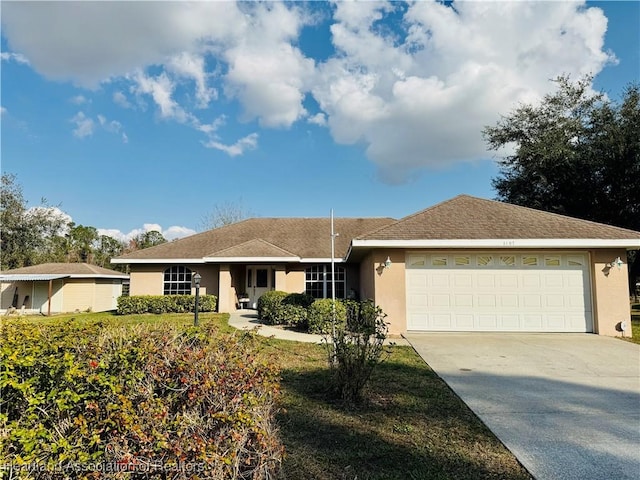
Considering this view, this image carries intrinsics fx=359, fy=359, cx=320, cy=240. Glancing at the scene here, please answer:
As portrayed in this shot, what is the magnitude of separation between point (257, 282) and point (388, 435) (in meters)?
15.4

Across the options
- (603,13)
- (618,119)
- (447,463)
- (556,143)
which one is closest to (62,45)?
(447,463)

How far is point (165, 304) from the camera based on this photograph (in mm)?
17688

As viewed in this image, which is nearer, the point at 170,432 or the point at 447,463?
the point at 170,432

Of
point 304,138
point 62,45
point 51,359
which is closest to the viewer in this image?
point 51,359

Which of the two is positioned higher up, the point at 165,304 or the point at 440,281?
the point at 440,281

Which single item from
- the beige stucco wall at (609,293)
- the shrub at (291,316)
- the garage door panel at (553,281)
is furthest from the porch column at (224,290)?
the beige stucco wall at (609,293)

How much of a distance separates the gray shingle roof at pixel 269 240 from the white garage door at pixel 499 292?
755cm

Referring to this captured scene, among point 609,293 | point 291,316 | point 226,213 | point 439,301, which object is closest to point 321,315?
point 291,316

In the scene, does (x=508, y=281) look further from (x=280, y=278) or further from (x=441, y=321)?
(x=280, y=278)

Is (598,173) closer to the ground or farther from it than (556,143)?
closer to the ground

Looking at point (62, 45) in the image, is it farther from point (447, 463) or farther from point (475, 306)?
point (475, 306)

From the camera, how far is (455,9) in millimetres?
10539

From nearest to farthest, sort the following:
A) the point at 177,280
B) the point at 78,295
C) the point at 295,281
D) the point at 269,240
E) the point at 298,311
A: 1. the point at 298,311
2. the point at 295,281
3. the point at 177,280
4. the point at 269,240
5. the point at 78,295

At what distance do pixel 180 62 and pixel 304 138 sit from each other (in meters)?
7.97
